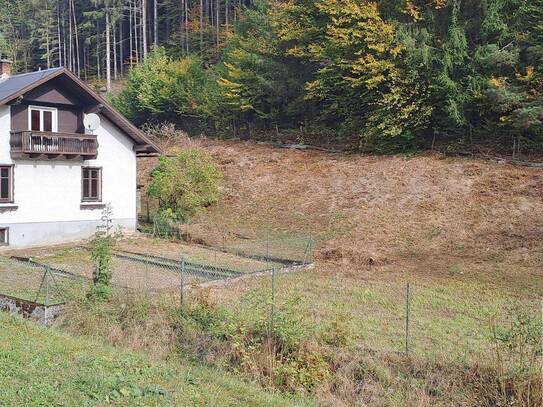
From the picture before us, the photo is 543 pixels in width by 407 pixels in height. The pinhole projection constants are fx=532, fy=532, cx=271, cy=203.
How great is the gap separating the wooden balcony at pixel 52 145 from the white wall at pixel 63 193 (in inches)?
13.2

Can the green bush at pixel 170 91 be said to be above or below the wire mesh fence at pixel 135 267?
above

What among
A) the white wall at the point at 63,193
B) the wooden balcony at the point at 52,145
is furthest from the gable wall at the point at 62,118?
the wooden balcony at the point at 52,145

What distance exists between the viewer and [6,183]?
2106cm

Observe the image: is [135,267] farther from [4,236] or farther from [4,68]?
[4,68]

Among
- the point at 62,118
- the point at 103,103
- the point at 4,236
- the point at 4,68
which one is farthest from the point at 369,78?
the point at 4,236

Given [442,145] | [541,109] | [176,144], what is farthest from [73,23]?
[541,109]

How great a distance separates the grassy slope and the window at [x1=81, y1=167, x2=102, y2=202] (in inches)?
614

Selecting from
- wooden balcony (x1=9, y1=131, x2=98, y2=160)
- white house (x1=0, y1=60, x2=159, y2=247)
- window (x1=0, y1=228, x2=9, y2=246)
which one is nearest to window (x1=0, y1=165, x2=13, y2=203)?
white house (x1=0, y1=60, x2=159, y2=247)

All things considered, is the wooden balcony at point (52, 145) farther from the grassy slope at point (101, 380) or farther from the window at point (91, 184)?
the grassy slope at point (101, 380)

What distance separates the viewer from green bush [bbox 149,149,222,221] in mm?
26219

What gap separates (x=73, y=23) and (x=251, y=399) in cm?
6809

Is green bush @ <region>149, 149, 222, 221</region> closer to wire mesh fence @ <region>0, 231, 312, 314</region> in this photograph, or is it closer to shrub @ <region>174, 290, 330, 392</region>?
wire mesh fence @ <region>0, 231, 312, 314</region>

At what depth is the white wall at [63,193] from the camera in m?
21.1

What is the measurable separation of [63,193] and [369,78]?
662 inches
